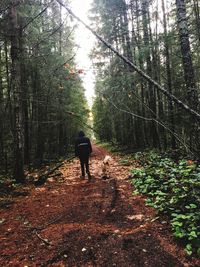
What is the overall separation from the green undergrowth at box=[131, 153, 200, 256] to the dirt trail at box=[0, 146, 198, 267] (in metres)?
0.23

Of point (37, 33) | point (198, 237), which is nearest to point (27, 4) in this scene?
point (37, 33)

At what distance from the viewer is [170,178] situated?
24.6ft

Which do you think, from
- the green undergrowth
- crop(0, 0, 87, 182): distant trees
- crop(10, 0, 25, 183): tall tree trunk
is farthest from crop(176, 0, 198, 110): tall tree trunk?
crop(10, 0, 25, 183): tall tree trunk

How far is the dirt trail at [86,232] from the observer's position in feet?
13.3

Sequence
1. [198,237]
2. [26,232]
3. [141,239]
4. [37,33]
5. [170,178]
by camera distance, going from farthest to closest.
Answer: [37,33] < [170,178] < [26,232] < [141,239] < [198,237]

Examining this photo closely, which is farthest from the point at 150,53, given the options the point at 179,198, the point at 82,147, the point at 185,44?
the point at 179,198

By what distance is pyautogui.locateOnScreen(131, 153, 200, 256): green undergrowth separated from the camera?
4.44 meters

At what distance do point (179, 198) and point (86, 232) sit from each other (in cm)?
224

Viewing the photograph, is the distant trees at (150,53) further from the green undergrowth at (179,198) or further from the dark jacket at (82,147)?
the green undergrowth at (179,198)

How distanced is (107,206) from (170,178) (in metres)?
2.20

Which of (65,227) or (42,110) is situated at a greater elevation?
(42,110)

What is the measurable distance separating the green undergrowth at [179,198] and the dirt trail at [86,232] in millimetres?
226

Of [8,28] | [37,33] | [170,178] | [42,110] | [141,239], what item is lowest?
[141,239]

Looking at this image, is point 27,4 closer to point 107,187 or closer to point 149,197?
point 107,187
